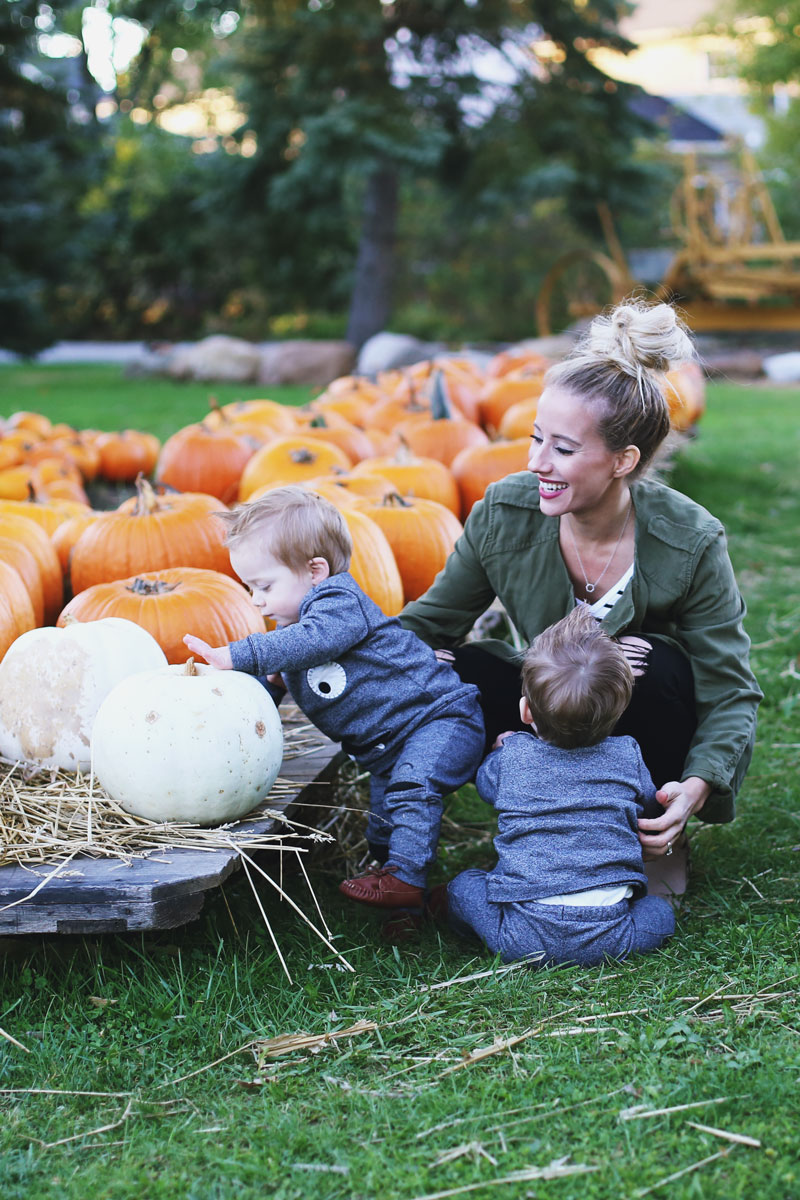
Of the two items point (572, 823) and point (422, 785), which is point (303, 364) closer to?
point (422, 785)

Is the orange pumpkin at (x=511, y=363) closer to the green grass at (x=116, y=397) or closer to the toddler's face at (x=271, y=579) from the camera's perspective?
the green grass at (x=116, y=397)

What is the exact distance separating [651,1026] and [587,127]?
16460mm

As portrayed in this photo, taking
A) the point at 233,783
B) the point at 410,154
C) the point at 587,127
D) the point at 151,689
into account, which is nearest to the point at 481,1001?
the point at 233,783

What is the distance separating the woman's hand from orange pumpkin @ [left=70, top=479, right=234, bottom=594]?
173 centimetres

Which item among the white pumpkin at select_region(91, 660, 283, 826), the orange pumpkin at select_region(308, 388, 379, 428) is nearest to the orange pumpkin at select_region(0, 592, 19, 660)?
the white pumpkin at select_region(91, 660, 283, 826)

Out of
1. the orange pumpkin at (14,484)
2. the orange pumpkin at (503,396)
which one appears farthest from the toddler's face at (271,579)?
the orange pumpkin at (503,396)

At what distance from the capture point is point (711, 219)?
15.1 m

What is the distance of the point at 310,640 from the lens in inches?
100

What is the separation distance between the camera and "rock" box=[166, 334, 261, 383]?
16.8 meters

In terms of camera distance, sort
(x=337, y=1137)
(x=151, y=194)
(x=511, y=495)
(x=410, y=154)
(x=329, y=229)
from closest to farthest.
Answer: (x=337, y=1137) → (x=511, y=495) → (x=410, y=154) → (x=329, y=229) → (x=151, y=194)

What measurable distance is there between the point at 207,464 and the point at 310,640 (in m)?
2.97

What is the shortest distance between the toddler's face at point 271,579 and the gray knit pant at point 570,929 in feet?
2.58

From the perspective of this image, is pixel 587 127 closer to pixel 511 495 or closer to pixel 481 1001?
pixel 511 495

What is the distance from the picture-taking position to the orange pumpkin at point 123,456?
283 inches
